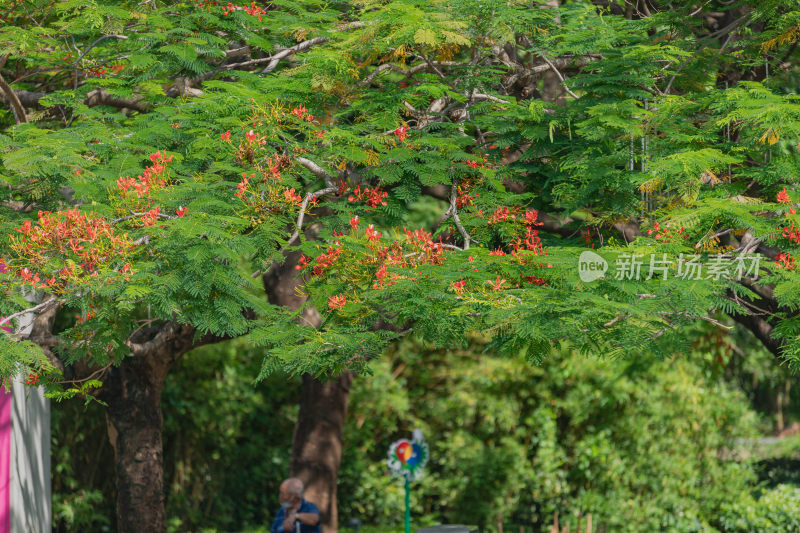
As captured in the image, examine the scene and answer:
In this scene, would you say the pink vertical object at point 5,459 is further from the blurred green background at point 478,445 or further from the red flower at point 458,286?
the red flower at point 458,286

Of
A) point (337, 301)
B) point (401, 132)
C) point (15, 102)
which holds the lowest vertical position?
point (337, 301)

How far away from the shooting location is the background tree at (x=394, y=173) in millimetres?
6328

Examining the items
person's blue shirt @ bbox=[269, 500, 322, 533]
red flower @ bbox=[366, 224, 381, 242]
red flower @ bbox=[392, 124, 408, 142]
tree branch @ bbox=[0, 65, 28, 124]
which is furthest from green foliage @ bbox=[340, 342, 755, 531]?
red flower @ bbox=[366, 224, 381, 242]

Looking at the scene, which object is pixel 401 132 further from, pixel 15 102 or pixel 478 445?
pixel 478 445

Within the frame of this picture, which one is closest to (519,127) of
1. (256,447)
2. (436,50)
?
(436,50)

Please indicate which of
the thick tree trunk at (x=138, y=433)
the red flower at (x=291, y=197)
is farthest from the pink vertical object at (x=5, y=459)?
the red flower at (x=291, y=197)

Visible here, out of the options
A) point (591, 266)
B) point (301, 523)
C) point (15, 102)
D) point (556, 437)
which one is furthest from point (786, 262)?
point (556, 437)

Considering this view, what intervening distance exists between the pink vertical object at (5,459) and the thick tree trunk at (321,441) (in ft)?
12.2

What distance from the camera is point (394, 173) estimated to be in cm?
724

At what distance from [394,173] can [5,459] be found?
4615 millimetres

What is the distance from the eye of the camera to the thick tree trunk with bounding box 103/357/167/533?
9.85 meters

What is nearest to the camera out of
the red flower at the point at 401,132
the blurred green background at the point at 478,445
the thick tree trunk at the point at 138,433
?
the red flower at the point at 401,132

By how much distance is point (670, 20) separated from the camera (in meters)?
7.88

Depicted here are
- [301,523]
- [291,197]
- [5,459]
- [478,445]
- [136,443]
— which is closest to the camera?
[291,197]
